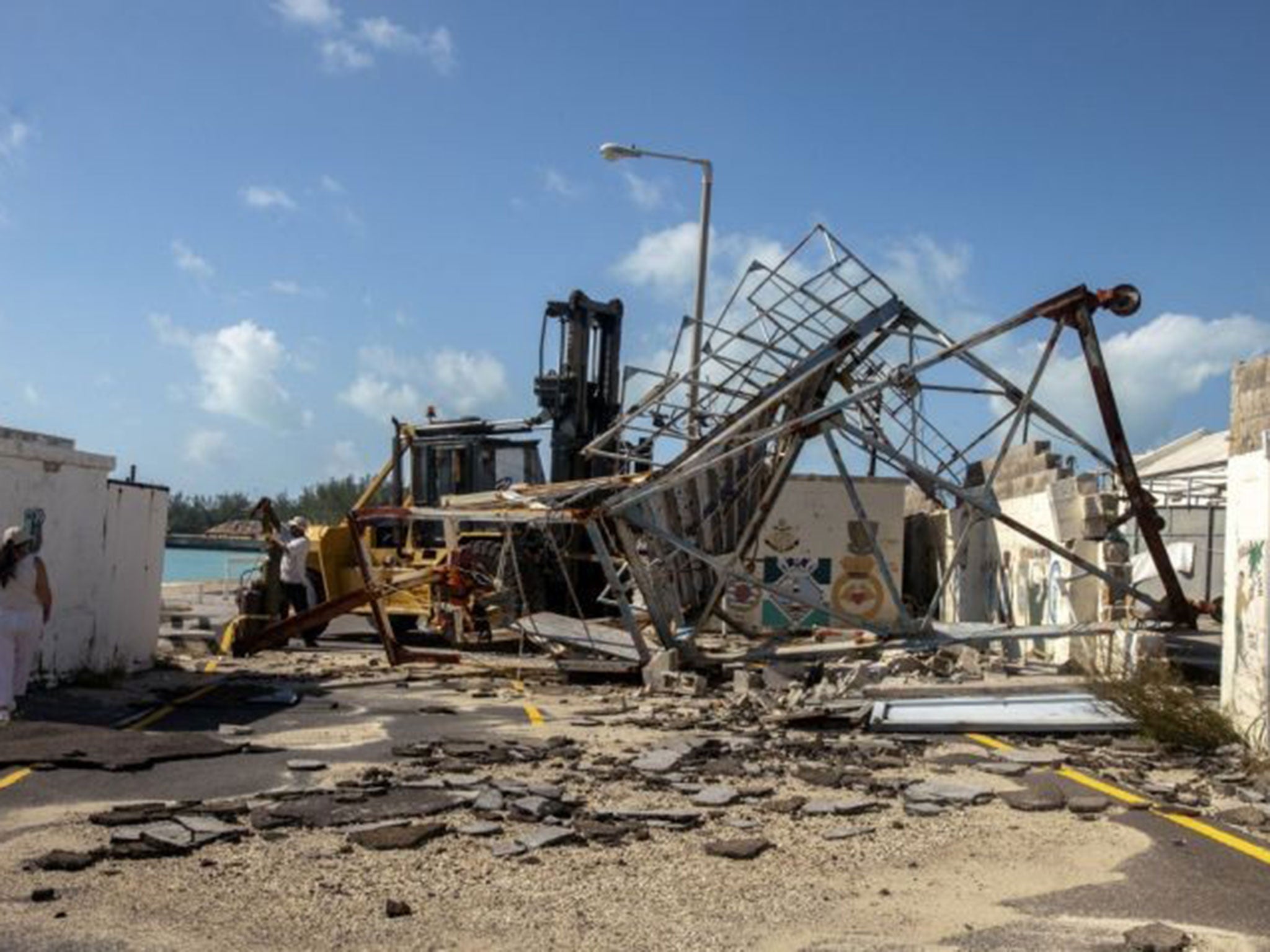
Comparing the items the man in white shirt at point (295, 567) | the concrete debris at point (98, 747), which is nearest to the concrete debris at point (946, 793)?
the concrete debris at point (98, 747)

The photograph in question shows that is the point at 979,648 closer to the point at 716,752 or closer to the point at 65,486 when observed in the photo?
the point at 716,752

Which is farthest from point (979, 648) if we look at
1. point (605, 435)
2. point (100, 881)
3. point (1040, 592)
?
point (100, 881)

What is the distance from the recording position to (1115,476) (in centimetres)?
1700

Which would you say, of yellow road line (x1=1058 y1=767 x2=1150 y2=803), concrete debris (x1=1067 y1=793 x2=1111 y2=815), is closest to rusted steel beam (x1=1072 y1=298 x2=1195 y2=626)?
yellow road line (x1=1058 y1=767 x2=1150 y2=803)

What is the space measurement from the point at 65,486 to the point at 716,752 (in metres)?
8.74

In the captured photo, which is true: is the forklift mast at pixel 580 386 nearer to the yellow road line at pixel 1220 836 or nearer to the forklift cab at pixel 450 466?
the forklift cab at pixel 450 466

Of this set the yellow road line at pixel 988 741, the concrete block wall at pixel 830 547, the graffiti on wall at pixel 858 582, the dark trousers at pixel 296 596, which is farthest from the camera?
the graffiti on wall at pixel 858 582

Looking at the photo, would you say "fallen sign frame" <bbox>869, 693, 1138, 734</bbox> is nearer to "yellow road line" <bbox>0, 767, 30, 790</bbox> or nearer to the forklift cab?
"yellow road line" <bbox>0, 767, 30, 790</bbox>

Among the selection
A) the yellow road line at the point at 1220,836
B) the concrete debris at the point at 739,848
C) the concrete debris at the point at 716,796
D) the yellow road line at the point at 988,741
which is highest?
the yellow road line at the point at 988,741

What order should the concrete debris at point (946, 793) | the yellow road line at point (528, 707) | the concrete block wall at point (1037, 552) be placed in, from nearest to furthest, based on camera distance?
the concrete debris at point (946, 793) → the yellow road line at point (528, 707) → the concrete block wall at point (1037, 552)

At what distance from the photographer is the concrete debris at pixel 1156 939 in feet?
19.5

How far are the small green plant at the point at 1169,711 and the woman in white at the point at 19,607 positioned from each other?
9.92 meters

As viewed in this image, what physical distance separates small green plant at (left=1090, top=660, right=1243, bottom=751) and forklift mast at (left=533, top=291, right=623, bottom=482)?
1107cm

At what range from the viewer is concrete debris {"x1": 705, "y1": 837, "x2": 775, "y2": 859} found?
7712mm
